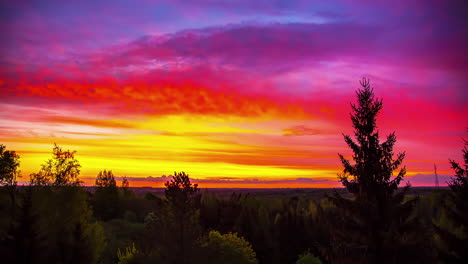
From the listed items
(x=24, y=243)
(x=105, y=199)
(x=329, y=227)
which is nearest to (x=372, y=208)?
(x=329, y=227)

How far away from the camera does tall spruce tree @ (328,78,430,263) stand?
82.0ft

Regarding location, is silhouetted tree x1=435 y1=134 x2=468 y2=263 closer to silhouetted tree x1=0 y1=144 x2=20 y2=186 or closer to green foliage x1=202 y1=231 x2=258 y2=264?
green foliage x1=202 y1=231 x2=258 y2=264

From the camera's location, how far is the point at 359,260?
24.8 meters

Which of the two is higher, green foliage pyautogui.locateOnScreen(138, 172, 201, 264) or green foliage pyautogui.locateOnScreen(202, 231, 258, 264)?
green foliage pyautogui.locateOnScreen(138, 172, 201, 264)

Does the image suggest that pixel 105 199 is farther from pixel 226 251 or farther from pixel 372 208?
pixel 372 208

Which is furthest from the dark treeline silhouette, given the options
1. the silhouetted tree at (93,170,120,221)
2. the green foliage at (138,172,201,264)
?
the silhouetted tree at (93,170,120,221)

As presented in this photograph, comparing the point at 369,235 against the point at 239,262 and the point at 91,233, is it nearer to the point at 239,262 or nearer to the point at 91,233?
the point at 239,262

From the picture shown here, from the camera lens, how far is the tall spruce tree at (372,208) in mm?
24984

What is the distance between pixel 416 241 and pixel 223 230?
40409 millimetres

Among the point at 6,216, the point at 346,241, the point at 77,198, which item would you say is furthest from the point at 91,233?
the point at 346,241

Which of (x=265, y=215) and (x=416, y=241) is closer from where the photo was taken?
(x=416, y=241)

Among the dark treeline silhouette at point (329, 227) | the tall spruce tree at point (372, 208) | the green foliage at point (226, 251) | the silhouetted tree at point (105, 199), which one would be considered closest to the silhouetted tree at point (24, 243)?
the dark treeline silhouette at point (329, 227)

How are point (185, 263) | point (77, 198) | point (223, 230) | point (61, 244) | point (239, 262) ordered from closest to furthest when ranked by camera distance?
point (185, 263)
point (239, 262)
point (61, 244)
point (77, 198)
point (223, 230)

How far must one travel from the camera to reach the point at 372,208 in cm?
2536
